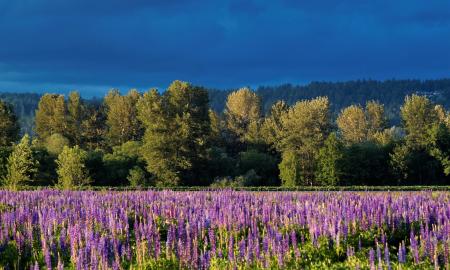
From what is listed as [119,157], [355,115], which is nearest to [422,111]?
[355,115]

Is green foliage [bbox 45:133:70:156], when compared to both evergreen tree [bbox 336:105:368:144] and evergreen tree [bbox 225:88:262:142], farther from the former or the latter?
evergreen tree [bbox 336:105:368:144]

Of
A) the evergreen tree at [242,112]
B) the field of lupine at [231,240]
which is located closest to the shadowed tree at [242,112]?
the evergreen tree at [242,112]

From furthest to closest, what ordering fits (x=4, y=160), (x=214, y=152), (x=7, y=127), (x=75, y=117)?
1. (x=75, y=117)
2. (x=7, y=127)
3. (x=214, y=152)
4. (x=4, y=160)

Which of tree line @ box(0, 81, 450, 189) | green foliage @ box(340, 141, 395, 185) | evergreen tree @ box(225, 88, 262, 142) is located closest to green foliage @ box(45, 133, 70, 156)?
tree line @ box(0, 81, 450, 189)

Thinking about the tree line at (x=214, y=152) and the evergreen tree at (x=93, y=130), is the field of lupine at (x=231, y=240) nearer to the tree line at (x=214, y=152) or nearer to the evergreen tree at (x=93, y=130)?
the tree line at (x=214, y=152)

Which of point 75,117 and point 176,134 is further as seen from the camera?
point 75,117

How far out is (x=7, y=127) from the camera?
8919 cm

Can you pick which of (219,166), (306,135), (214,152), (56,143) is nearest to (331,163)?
(219,166)

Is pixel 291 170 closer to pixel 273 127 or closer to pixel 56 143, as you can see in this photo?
pixel 273 127

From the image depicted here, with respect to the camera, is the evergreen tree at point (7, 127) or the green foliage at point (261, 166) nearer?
the green foliage at point (261, 166)

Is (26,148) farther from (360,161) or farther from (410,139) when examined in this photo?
(410,139)

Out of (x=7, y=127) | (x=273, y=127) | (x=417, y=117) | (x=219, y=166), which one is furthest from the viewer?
(x=273, y=127)

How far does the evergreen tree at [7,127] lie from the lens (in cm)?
8875

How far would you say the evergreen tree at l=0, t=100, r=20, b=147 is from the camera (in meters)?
88.8
